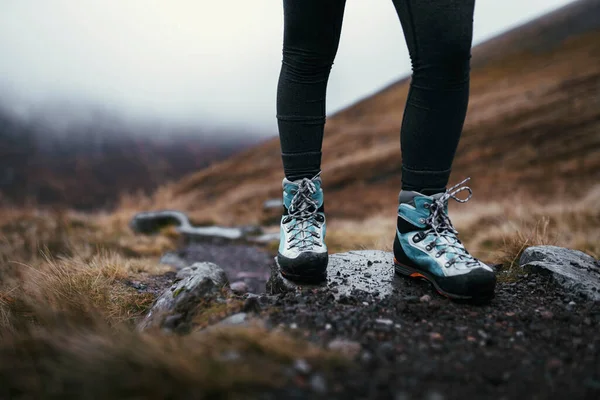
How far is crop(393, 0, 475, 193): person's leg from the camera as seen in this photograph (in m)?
1.72

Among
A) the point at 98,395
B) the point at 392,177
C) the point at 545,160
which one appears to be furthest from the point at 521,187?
the point at 98,395

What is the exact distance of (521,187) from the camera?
12.5m

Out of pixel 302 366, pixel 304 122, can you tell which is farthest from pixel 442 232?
pixel 302 366

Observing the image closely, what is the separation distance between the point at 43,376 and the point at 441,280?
158cm

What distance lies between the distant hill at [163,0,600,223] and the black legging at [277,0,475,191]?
784 centimetres

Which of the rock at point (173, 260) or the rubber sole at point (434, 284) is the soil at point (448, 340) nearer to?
the rubber sole at point (434, 284)

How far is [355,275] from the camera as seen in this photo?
2318 millimetres

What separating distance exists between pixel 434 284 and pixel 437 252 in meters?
0.16

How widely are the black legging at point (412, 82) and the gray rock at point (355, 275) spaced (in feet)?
1.76

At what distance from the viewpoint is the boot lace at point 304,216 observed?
85.5 inches

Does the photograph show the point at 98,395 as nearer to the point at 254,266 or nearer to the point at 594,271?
the point at 594,271

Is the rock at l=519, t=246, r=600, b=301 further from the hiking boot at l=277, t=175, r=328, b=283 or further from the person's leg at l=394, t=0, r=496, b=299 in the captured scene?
the hiking boot at l=277, t=175, r=328, b=283

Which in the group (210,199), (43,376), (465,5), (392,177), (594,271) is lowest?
(210,199)

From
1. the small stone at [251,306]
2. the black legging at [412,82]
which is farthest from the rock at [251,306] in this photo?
the black legging at [412,82]
